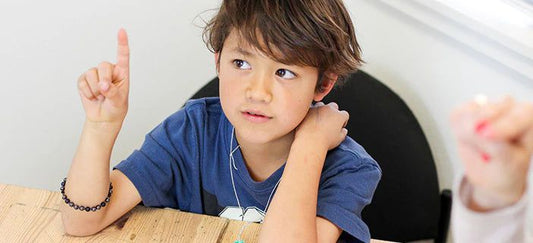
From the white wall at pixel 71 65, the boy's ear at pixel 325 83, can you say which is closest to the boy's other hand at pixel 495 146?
the boy's ear at pixel 325 83

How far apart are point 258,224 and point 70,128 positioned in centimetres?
99

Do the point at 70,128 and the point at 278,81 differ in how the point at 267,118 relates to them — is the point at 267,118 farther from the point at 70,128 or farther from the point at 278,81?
the point at 70,128

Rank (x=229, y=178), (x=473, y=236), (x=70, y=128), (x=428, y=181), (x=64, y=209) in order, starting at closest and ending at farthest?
(x=473, y=236) → (x=64, y=209) → (x=229, y=178) → (x=428, y=181) → (x=70, y=128)

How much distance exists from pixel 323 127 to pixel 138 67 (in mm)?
831

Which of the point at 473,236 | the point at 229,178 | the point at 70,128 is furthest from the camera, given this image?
the point at 70,128

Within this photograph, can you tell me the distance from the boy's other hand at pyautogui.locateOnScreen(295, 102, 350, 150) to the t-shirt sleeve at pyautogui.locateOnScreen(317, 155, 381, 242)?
0.14ft

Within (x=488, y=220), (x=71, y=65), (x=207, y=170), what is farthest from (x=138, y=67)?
(x=488, y=220)

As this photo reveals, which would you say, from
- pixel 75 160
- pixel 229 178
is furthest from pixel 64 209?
pixel 229 178

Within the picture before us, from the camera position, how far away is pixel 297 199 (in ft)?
3.43

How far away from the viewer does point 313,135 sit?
1125 millimetres

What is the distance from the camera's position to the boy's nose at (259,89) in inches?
40.9

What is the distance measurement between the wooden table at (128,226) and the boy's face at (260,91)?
0.50ft

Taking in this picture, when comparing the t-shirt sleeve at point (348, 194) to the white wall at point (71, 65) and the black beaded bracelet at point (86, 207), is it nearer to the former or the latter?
the black beaded bracelet at point (86, 207)

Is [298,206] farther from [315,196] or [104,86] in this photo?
[104,86]
